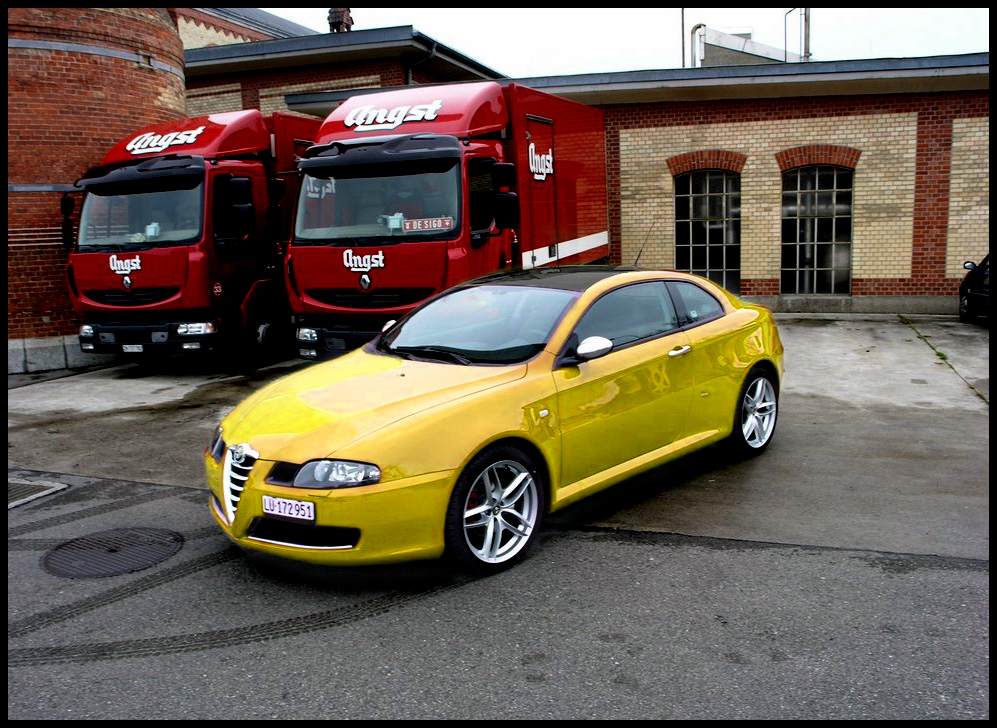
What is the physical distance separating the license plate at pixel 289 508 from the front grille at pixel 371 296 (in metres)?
5.26

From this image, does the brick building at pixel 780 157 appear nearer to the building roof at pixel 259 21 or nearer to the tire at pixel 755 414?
the tire at pixel 755 414

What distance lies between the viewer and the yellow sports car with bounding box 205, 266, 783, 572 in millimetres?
4242

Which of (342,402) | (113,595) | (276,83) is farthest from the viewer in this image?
(276,83)

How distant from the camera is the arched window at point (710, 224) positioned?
1642cm

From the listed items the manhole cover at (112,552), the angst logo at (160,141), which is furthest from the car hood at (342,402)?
the angst logo at (160,141)

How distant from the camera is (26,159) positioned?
40.2 feet

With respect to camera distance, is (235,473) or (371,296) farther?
(371,296)

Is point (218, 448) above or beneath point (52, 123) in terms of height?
beneath

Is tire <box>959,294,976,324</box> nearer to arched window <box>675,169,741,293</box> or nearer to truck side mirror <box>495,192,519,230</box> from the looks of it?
arched window <box>675,169,741,293</box>

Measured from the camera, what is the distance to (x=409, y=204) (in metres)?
9.50

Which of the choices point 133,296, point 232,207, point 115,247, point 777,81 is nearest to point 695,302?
point 232,207

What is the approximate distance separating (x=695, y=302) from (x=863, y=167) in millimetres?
10994

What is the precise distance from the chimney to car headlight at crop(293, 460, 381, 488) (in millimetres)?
20928

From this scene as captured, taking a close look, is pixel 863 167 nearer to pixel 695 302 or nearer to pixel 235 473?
pixel 695 302
